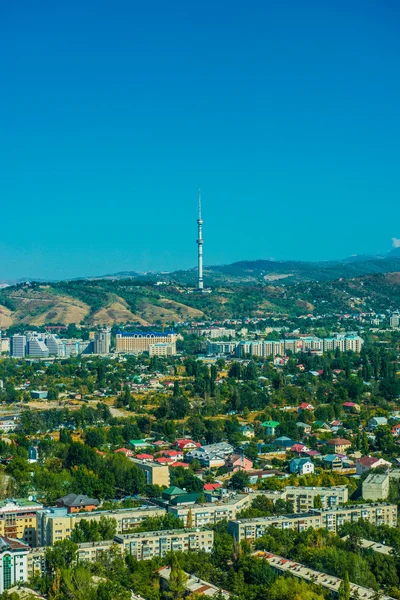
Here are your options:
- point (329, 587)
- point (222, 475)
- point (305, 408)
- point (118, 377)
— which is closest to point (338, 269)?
point (118, 377)

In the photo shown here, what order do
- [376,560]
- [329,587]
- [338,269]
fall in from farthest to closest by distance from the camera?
[338,269]
[376,560]
[329,587]

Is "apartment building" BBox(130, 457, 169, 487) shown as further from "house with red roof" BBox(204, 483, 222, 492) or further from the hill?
the hill

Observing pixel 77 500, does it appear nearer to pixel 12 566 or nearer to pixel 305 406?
pixel 12 566

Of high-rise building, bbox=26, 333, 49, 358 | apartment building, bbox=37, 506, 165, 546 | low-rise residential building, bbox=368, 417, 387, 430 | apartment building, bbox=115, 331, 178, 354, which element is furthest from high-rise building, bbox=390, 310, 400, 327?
apartment building, bbox=37, 506, 165, 546

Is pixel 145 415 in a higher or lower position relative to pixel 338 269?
lower

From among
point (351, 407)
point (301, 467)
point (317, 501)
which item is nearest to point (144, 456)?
point (301, 467)

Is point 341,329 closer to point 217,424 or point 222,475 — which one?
point 217,424
